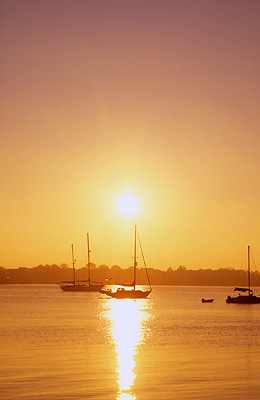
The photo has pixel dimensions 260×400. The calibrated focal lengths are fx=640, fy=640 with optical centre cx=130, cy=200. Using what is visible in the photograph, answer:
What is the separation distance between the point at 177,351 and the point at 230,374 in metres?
14.8

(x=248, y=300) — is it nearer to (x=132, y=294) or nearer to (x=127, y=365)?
(x=132, y=294)

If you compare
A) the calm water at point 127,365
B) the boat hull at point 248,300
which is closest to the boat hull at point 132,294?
the boat hull at point 248,300

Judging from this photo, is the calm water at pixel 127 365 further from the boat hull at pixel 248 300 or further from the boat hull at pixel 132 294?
the boat hull at pixel 132 294

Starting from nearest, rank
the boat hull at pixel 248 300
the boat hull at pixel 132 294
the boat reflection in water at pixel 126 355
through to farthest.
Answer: the boat reflection in water at pixel 126 355, the boat hull at pixel 248 300, the boat hull at pixel 132 294

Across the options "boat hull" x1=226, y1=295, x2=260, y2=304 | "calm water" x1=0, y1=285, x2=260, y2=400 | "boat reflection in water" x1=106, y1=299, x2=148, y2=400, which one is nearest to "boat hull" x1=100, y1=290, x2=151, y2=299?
"boat hull" x1=226, y1=295, x2=260, y2=304

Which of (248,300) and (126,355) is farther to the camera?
(248,300)

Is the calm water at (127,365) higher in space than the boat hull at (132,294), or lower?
higher

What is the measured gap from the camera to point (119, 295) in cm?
17500

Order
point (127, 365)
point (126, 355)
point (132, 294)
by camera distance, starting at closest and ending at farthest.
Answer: point (127, 365) → point (126, 355) → point (132, 294)

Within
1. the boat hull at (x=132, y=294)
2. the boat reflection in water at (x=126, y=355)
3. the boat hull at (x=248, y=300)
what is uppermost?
the boat reflection in water at (x=126, y=355)

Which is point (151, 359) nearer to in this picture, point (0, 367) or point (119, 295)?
point (0, 367)

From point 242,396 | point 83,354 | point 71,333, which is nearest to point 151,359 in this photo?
point 83,354

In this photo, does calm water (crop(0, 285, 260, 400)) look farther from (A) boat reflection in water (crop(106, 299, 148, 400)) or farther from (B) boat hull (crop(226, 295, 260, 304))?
(B) boat hull (crop(226, 295, 260, 304))

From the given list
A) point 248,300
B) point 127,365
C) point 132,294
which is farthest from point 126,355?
point 132,294
